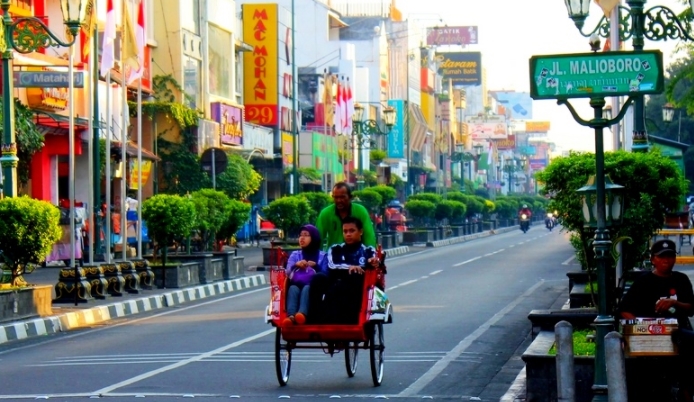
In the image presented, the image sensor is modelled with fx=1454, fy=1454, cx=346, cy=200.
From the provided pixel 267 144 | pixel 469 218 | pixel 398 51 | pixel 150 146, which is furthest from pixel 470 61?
pixel 150 146

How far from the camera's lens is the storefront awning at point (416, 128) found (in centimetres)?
11338

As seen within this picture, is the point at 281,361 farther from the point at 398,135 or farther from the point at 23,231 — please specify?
the point at 398,135

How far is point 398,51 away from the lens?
11919cm

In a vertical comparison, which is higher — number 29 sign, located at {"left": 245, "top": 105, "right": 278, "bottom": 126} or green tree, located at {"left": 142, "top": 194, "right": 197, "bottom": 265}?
number 29 sign, located at {"left": 245, "top": 105, "right": 278, "bottom": 126}

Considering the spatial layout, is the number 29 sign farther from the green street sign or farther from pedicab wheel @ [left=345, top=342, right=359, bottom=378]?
the green street sign

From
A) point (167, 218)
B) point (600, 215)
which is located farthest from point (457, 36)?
point (600, 215)

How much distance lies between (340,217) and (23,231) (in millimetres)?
7953

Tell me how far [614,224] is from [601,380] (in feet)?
5.42

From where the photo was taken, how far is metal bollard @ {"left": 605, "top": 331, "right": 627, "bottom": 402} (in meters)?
9.43

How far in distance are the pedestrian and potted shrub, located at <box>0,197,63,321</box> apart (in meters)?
7.68

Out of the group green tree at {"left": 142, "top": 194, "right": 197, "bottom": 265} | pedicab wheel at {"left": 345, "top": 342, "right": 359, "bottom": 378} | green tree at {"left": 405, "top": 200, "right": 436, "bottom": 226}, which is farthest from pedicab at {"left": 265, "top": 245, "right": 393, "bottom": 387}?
green tree at {"left": 405, "top": 200, "right": 436, "bottom": 226}

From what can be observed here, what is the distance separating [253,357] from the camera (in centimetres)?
1560

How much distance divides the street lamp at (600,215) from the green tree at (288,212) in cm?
2753

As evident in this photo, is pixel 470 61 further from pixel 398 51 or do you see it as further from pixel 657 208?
pixel 657 208
